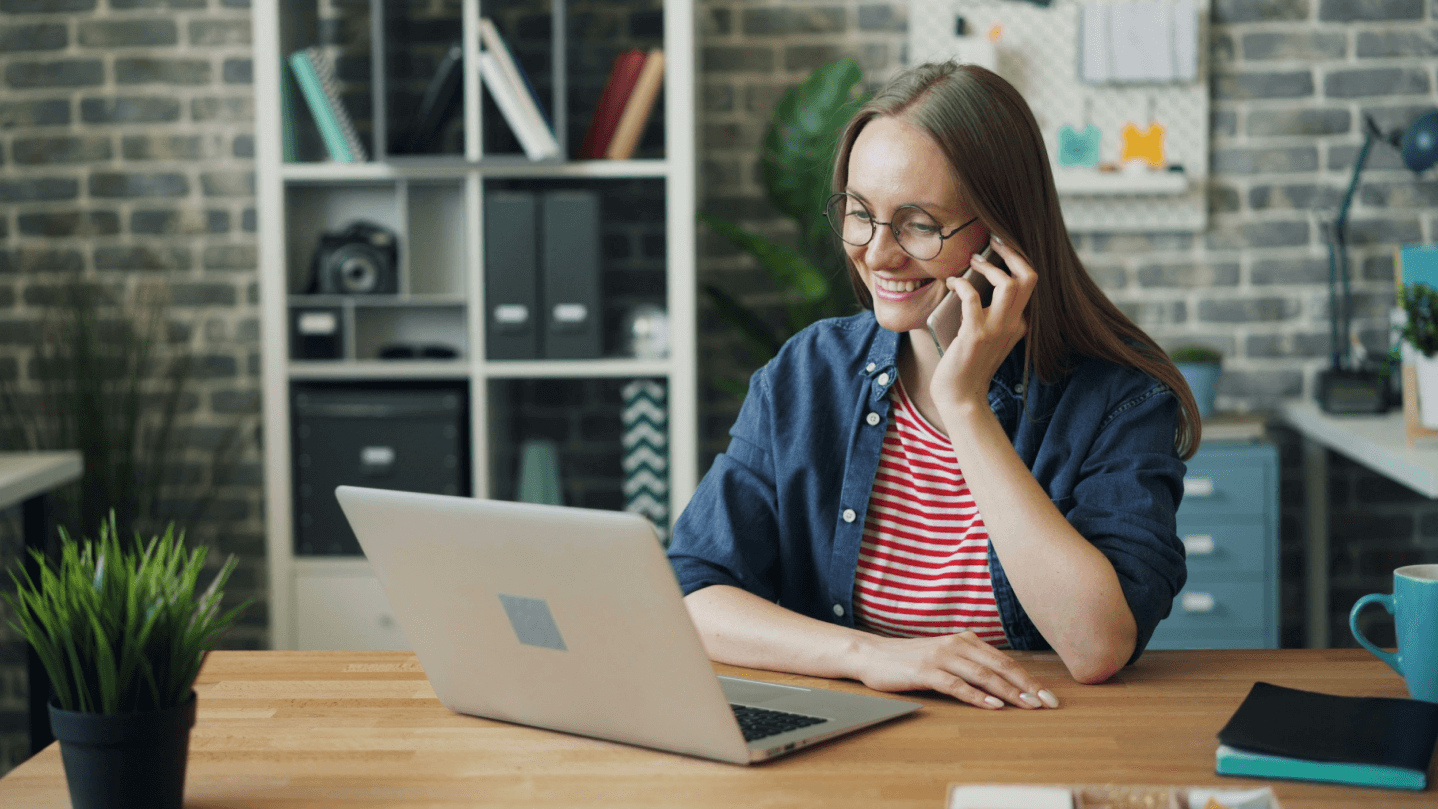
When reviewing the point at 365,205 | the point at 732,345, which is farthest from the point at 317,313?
the point at 732,345

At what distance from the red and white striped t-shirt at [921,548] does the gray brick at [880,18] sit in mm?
2032

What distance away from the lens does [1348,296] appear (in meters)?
3.23

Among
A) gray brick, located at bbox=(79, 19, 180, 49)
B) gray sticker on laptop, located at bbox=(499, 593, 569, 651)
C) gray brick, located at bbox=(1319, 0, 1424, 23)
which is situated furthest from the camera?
gray brick, located at bbox=(79, 19, 180, 49)

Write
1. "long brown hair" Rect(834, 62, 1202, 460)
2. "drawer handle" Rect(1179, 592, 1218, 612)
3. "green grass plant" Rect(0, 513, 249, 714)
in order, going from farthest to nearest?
"drawer handle" Rect(1179, 592, 1218, 612) → "long brown hair" Rect(834, 62, 1202, 460) → "green grass plant" Rect(0, 513, 249, 714)

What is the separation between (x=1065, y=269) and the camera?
146 centimetres

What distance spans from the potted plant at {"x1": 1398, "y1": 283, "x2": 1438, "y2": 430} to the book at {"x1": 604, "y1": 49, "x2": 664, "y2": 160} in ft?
5.42

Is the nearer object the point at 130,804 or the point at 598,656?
the point at 130,804

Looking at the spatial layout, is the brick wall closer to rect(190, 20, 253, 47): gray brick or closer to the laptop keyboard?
rect(190, 20, 253, 47): gray brick

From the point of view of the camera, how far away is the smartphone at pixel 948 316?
1.51 metres

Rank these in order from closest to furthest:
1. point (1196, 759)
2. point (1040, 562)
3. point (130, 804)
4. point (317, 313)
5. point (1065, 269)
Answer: point (130, 804)
point (1196, 759)
point (1040, 562)
point (1065, 269)
point (317, 313)

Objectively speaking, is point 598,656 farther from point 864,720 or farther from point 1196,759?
point 1196,759

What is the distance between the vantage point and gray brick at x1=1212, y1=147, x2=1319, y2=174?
327 centimetres

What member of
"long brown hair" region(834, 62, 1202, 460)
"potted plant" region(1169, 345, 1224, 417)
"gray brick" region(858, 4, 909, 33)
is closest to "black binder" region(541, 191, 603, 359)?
"gray brick" region(858, 4, 909, 33)

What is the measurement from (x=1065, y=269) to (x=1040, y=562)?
1.20 ft
